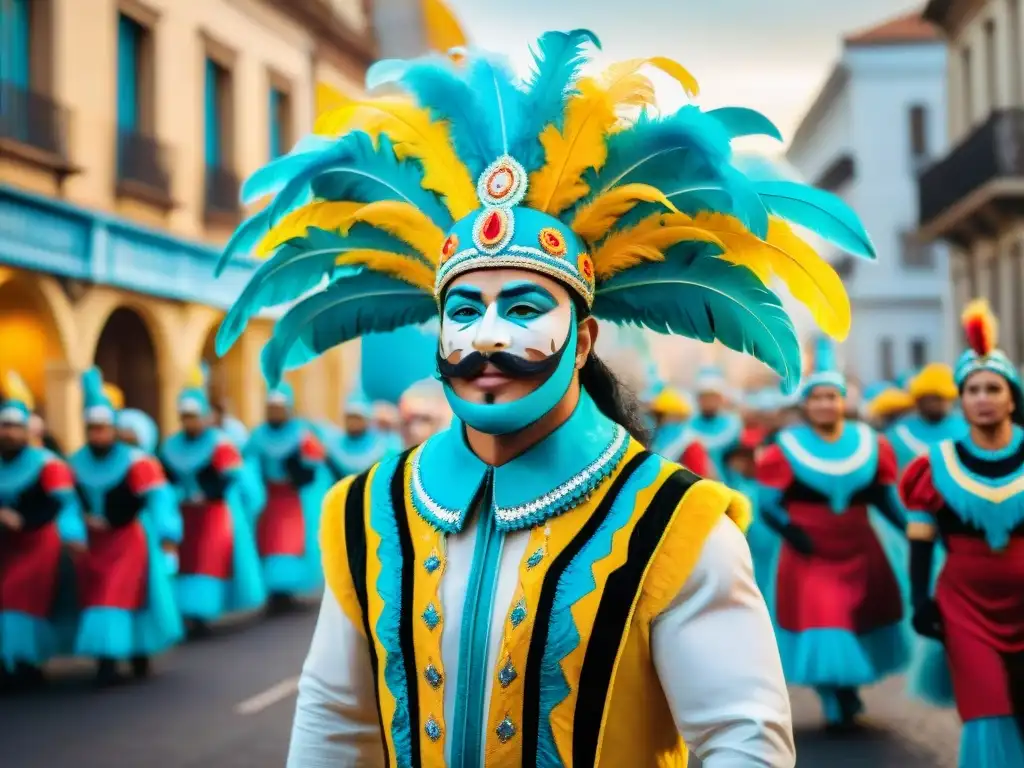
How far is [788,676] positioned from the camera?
7.52m

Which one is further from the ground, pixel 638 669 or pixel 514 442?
pixel 514 442

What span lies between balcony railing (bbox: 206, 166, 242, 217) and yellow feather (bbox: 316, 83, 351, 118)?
1753 centimetres

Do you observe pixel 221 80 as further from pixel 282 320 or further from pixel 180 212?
pixel 282 320

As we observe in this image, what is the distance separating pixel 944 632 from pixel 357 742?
3770 mm

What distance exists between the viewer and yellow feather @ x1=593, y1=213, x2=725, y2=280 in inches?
113

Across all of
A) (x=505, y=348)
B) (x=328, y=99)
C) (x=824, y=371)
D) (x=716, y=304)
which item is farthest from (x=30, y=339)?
(x=505, y=348)

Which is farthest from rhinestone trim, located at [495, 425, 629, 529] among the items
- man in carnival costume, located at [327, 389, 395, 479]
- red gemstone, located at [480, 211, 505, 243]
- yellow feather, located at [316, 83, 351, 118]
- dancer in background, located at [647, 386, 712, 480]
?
man in carnival costume, located at [327, 389, 395, 479]

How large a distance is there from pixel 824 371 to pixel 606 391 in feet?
16.9

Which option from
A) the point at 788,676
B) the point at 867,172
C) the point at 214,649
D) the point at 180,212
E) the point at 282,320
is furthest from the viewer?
the point at 867,172

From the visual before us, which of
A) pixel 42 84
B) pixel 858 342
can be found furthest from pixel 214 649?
pixel 858 342

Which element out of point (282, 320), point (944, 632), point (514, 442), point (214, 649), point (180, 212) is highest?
point (180, 212)

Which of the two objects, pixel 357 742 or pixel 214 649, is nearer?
pixel 357 742

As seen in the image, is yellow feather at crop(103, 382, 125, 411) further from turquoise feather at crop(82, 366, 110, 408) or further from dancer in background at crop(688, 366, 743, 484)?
dancer in background at crop(688, 366, 743, 484)

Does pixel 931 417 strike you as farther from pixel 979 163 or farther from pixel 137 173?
pixel 979 163
